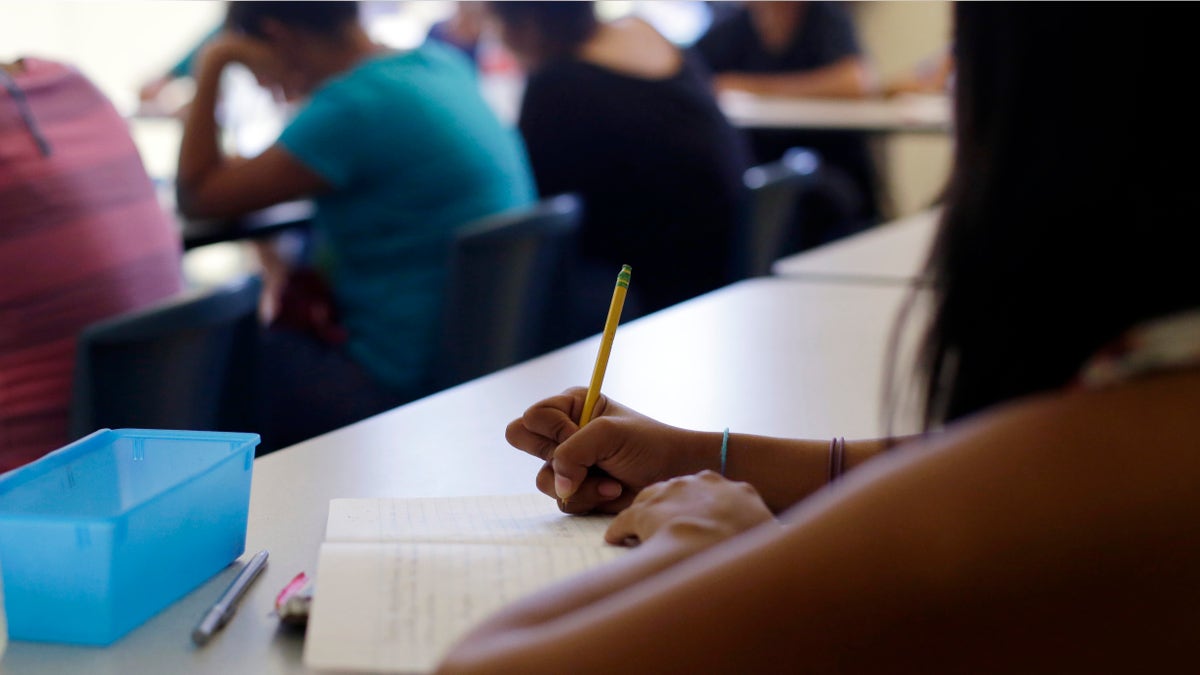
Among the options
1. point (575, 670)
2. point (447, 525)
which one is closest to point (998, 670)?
point (575, 670)

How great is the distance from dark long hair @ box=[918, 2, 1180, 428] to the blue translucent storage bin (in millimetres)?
486

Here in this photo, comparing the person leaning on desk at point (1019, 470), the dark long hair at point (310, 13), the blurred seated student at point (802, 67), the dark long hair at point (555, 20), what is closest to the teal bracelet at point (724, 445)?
the person leaning on desk at point (1019, 470)

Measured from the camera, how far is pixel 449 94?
2398 millimetres

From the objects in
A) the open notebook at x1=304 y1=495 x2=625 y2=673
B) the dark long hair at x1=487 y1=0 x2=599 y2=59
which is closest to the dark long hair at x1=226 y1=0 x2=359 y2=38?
the dark long hair at x1=487 y1=0 x2=599 y2=59

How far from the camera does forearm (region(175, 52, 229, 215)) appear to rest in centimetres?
252

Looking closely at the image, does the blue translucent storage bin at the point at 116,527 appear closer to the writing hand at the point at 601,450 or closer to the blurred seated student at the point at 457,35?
the writing hand at the point at 601,450

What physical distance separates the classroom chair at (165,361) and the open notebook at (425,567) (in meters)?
0.69

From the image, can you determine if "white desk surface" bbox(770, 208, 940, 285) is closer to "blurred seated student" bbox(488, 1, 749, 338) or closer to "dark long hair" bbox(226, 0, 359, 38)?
"blurred seated student" bbox(488, 1, 749, 338)

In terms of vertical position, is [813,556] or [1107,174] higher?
[1107,174]

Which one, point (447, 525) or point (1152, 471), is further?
point (447, 525)

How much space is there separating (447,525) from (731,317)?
34.5 inches

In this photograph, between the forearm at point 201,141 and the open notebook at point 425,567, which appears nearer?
the open notebook at point 425,567

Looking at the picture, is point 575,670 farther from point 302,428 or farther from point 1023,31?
point 302,428

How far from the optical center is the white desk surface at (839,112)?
13.5ft
